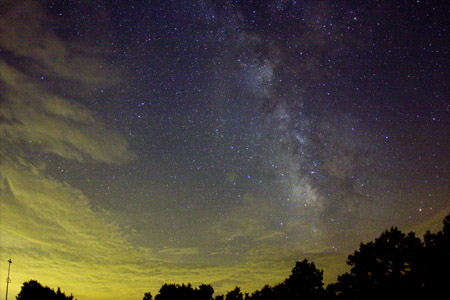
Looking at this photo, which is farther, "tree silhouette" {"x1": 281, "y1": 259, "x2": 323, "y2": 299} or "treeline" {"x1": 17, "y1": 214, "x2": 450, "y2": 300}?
"tree silhouette" {"x1": 281, "y1": 259, "x2": 323, "y2": 299}

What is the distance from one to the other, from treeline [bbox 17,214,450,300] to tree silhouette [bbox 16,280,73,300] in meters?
26.5

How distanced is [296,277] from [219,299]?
15.7 meters

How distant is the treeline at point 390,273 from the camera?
1714 centimetres

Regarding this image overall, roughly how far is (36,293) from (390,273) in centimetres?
3739

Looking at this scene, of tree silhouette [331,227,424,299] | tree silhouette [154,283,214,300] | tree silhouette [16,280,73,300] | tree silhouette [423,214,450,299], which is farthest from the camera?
tree silhouette [154,283,214,300]

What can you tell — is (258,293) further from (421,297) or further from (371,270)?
(421,297)

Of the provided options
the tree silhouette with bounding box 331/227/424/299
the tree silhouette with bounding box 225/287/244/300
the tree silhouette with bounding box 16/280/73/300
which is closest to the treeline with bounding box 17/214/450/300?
the tree silhouette with bounding box 331/227/424/299

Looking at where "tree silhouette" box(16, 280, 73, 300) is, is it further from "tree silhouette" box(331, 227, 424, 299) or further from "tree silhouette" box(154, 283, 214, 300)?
"tree silhouette" box(331, 227, 424, 299)

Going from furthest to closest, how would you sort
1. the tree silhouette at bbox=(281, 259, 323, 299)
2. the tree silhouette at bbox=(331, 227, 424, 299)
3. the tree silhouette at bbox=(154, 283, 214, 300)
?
1. the tree silhouette at bbox=(154, 283, 214, 300)
2. the tree silhouette at bbox=(281, 259, 323, 299)
3. the tree silhouette at bbox=(331, 227, 424, 299)

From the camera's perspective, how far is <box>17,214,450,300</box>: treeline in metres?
17.1

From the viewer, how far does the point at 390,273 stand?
21.3 m

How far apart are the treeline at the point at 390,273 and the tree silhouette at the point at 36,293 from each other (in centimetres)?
2651

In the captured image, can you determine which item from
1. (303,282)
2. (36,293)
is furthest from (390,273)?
(36,293)

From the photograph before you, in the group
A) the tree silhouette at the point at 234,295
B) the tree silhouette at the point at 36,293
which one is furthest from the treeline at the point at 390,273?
the tree silhouette at the point at 36,293
